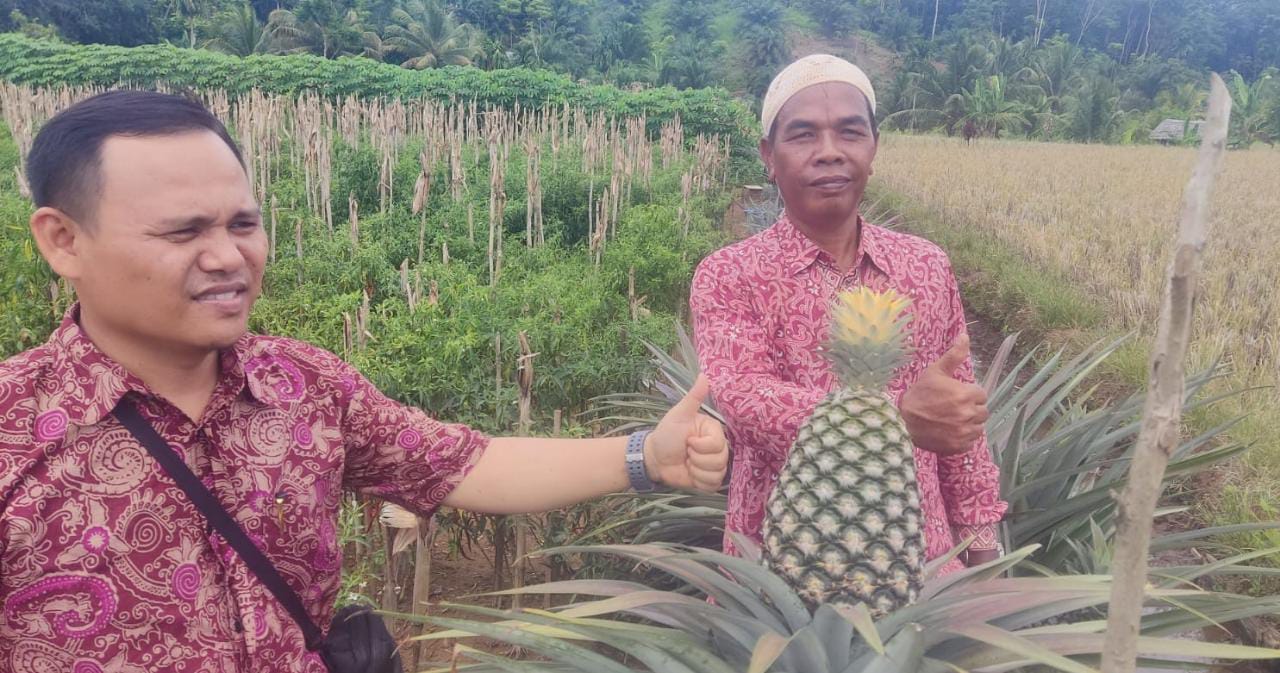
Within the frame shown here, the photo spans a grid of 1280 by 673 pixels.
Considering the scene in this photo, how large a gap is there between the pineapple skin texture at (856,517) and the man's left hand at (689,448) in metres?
0.28

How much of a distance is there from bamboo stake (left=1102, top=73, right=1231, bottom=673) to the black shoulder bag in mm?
1240

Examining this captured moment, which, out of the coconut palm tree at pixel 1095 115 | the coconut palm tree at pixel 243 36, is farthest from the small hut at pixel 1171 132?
the coconut palm tree at pixel 243 36

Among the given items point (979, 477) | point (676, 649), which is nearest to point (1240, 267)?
point (979, 477)

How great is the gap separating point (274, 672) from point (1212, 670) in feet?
10.8

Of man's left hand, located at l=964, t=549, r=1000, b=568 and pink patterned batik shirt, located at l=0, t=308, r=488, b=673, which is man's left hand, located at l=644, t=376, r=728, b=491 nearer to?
pink patterned batik shirt, located at l=0, t=308, r=488, b=673

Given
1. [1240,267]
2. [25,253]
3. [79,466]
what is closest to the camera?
[79,466]

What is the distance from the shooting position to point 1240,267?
26.0 ft

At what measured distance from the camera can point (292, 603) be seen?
1.49 metres

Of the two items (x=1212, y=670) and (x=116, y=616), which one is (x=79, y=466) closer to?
(x=116, y=616)

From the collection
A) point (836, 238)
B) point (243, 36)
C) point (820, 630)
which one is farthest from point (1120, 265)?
point (243, 36)

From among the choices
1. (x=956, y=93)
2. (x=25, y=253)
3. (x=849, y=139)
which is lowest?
(x=956, y=93)

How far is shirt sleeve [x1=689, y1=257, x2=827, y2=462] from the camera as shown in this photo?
168cm

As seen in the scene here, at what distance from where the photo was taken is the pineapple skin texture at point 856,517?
1.33 m

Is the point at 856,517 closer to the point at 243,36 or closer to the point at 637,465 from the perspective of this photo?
the point at 637,465
